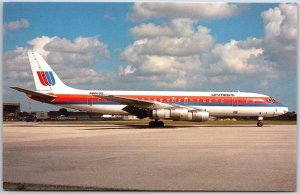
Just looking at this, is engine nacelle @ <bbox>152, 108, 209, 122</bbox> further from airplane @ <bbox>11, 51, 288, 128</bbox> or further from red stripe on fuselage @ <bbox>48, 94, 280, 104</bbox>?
red stripe on fuselage @ <bbox>48, 94, 280, 104</bbox>

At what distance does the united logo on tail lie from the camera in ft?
81.8

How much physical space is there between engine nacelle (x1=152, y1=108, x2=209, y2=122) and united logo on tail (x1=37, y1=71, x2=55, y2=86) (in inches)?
290

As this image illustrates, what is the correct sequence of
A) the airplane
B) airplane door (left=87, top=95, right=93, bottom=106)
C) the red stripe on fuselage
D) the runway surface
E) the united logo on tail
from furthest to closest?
1. airplane door (left=87, top=95, right=93, bottom=106)
2. the red stripe on fuselage
3. the airplane
4. the united logo on tail
5. the runway surface

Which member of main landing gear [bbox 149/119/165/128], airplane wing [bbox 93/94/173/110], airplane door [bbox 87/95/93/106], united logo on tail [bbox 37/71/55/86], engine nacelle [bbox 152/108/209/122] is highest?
→ united logo on tail [bbox 37/71/55/86]

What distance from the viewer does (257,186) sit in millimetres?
8031

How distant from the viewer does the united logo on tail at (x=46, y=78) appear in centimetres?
2492

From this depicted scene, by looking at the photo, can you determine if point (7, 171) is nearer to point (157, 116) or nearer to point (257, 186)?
point (257, 186)

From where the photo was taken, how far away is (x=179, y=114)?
24562 millimetres

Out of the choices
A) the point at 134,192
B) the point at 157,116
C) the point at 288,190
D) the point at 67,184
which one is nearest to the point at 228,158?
the point at 288,190

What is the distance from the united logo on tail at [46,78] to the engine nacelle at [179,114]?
736cm

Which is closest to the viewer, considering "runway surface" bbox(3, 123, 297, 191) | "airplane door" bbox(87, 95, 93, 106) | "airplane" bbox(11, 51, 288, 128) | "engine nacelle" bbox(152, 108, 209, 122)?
"runway surface" bbox(3, 123, 297, 191)

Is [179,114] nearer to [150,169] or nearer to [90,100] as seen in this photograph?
[90,100]

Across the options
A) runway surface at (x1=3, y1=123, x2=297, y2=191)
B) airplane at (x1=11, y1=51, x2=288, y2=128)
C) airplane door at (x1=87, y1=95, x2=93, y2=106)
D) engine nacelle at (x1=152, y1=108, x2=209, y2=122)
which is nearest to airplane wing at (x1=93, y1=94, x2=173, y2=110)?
airplane at (x1=11, y1=51, x2=288, y2=128)

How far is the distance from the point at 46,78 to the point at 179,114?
936 centimetres
